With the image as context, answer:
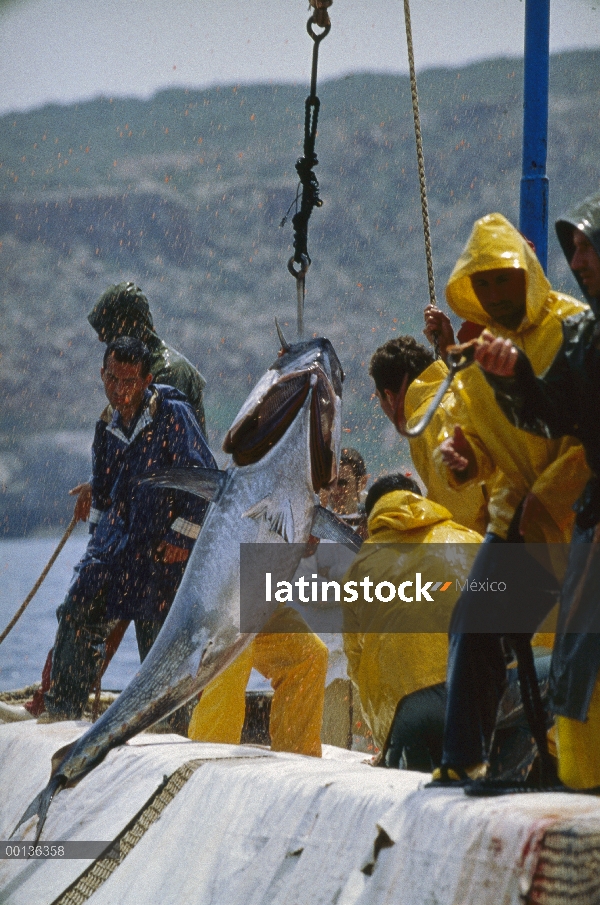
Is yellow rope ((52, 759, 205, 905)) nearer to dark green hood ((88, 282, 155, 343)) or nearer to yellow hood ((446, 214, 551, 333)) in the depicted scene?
yellow hood ((446, 214, 551, 333))

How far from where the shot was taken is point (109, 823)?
12.0 feet

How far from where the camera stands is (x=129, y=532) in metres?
4.91

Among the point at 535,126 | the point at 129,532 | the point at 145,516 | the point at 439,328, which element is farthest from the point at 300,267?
the point at 129,532

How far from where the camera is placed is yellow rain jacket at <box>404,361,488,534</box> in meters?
3.77

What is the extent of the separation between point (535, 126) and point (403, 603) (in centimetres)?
212

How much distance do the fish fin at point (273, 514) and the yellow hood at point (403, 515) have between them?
0.30 metres

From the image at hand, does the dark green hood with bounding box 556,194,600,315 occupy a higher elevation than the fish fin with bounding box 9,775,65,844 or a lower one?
higher

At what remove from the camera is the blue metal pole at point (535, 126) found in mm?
4449

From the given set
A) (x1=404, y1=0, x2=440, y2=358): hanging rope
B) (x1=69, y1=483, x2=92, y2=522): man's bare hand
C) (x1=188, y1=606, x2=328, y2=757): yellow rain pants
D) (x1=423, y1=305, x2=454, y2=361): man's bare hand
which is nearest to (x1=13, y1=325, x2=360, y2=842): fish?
(x1=423, y1=305, x2=454, y2=361): man's bare hand

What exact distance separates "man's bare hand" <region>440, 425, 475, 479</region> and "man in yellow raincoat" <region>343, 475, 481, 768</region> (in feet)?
2.41

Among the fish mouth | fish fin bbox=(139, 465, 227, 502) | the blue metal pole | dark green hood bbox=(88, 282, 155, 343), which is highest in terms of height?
→ the blue metal pole

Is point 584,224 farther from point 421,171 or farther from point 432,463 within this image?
point 421,171

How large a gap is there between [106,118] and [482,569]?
8185cm

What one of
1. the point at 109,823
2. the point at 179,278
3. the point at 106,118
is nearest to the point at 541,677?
the point at 109,823
